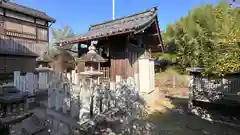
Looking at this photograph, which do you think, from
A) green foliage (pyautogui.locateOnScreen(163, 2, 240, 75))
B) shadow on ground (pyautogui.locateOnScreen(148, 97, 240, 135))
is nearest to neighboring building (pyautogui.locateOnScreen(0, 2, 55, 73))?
shadow on ground (pyautogui.locateOnScreen(148, 97, 240, 135))

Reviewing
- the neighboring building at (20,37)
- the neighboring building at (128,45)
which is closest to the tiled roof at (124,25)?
the neighboring building at (128,45)

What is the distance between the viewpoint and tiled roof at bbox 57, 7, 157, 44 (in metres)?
8.25

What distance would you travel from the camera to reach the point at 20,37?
15844 millimetres

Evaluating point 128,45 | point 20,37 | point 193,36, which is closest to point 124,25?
point 128,45

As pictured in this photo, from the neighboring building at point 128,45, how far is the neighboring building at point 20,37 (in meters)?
6.70

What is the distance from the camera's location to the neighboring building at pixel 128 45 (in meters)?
9.16

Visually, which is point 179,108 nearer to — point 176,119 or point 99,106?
point 176,119

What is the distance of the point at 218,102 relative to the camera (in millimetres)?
9109

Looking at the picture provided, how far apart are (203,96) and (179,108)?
5.14 feet

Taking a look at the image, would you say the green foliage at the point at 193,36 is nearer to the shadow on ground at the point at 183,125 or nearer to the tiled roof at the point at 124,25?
the tiled roof at the point at 124,25

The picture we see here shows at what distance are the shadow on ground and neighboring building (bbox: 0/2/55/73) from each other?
12.1m

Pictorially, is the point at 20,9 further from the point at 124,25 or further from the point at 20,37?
the point at 124,25

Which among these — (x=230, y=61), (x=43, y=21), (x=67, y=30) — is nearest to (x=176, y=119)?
(x=230, y=61)

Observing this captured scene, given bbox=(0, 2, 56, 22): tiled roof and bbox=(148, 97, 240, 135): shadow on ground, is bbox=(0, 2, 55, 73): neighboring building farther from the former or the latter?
bbox=(148, 97, 240, 135): shadow on ground
